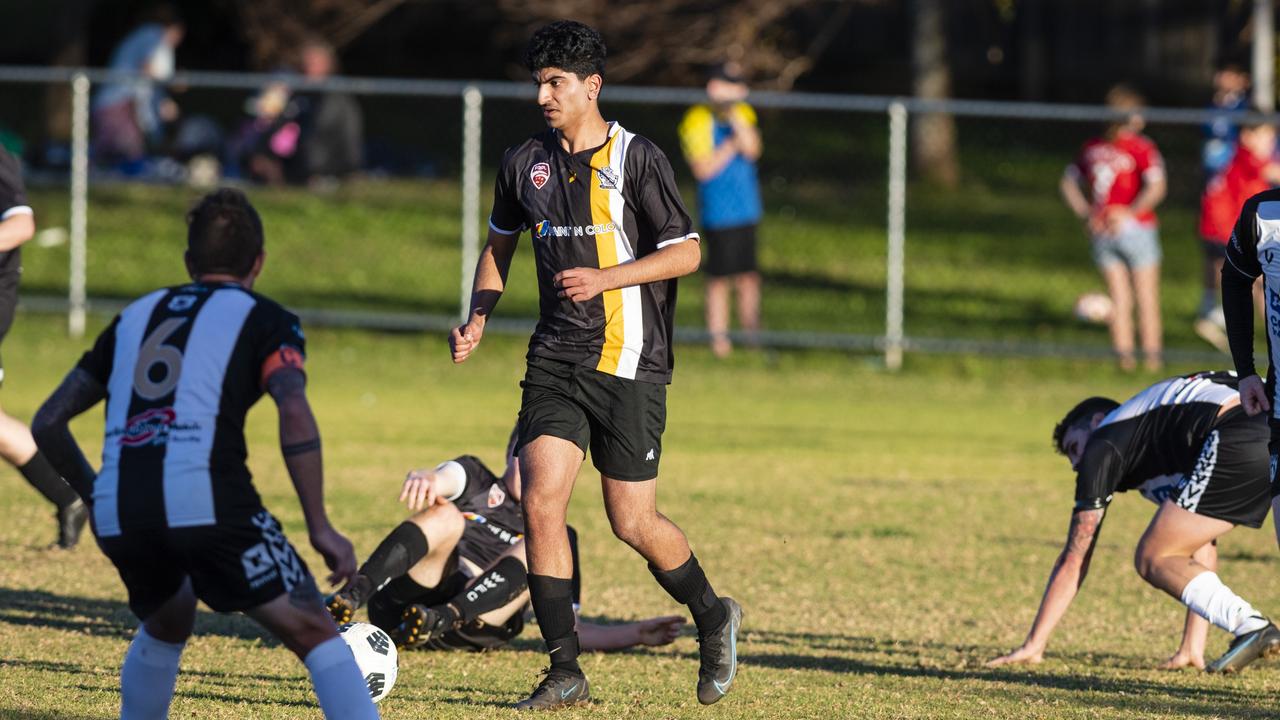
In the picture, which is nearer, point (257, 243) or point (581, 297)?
point (257, 243)

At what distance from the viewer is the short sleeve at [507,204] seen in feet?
19.0

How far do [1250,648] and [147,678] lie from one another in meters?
3.77

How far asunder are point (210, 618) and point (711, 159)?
28.6 feet

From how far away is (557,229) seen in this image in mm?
5707

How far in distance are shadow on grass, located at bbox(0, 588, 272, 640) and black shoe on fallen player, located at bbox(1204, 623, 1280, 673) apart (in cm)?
342

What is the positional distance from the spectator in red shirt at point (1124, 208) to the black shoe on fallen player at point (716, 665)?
9.74 metres

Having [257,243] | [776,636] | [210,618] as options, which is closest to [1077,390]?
[776,636]

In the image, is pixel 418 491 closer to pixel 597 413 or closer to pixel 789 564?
pixel 597 413

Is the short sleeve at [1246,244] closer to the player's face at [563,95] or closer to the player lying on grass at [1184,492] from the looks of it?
the player lying on grass at [1184,492]

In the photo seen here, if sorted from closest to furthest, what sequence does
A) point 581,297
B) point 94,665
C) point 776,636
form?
point 581,297 → point 94,665 → point 776,636

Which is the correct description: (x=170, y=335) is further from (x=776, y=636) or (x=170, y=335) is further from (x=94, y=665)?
(x=776, y=636)

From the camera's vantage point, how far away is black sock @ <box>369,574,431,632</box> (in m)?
6.55

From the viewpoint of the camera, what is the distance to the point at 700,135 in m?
15.1

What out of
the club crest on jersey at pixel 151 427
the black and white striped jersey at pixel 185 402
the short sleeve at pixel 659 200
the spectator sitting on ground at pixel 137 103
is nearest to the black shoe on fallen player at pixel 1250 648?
the short sleeve at pixel 659 200
